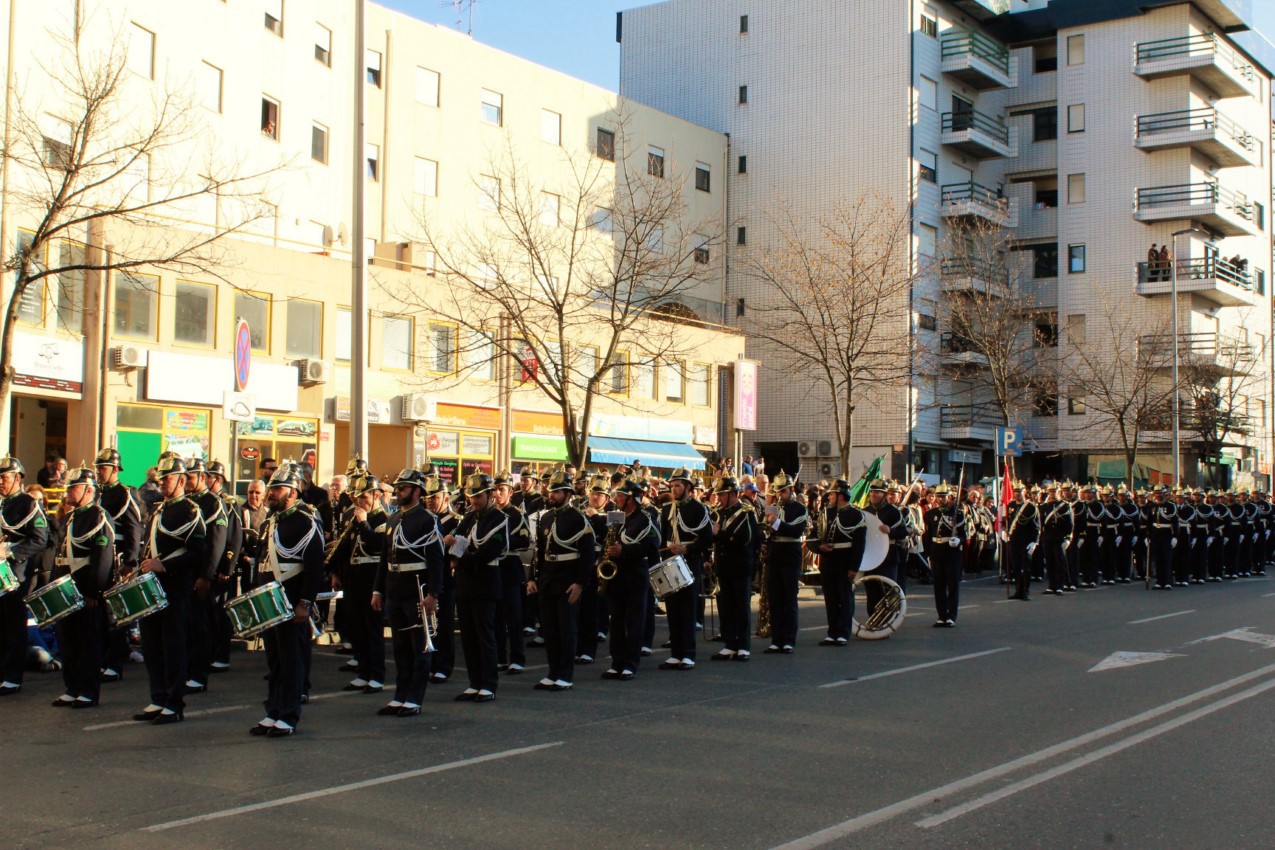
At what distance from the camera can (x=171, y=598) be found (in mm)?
10242

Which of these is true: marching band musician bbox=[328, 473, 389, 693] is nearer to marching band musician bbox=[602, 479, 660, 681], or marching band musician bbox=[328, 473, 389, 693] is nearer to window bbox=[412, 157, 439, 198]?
marching band musician bbox=[602, 479, 660, 681]

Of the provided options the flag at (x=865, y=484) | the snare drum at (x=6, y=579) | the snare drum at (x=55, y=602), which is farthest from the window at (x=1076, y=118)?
the snare drum at (x=55, y=602)

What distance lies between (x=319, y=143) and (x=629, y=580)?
2355cm

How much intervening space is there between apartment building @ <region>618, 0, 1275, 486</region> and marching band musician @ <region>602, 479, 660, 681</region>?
32780mm

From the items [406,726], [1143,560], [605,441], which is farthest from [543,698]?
[605,441]

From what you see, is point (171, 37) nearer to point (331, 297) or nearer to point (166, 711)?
point (331, 297)

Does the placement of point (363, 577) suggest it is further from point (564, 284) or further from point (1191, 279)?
point (1191, 279)

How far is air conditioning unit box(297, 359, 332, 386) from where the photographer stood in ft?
96.5

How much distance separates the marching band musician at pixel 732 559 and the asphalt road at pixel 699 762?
2.99 feet

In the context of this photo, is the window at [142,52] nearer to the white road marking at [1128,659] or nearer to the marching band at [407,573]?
the marching band at [407,573]

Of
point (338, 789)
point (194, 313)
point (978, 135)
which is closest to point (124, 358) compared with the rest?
point (194, 313)

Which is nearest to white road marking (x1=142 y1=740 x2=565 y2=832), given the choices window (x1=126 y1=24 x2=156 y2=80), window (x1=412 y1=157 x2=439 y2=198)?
window (x1=126 y1=24 x2=156 y2=80)

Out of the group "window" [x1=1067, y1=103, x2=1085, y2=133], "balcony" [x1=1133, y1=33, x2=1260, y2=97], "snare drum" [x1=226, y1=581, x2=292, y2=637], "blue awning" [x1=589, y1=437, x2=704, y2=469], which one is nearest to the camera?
"snare drum" [x1=226, y1=581, x2=292, y2=637]

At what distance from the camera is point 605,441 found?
38.4 metres
